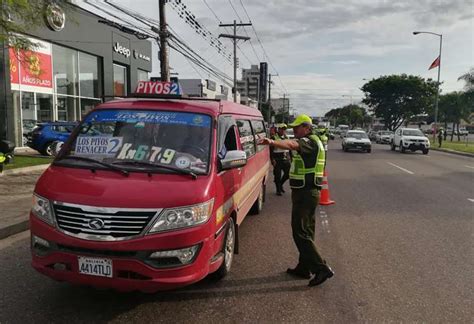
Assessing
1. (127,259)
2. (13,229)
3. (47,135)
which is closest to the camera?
(127,259)

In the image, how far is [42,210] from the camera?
12.2ft

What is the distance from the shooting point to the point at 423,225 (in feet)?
24.1

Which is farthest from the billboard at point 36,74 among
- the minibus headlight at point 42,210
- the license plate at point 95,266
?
the license plate at point 95,266

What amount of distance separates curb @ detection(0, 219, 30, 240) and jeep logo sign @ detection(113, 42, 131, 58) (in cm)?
2204

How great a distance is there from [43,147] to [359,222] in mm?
14057

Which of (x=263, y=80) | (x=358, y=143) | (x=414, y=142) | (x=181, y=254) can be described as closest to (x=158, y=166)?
(x=181, y=254)

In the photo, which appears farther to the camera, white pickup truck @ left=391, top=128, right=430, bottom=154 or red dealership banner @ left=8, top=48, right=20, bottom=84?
white pickup truck @ left=391, top=128, right=430, bottom=154

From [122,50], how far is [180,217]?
2652 centimetres

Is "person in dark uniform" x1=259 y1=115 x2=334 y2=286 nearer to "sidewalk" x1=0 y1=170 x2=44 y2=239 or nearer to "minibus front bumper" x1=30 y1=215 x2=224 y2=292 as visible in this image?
"minibus front bumper" x1=30 y1=215 x2=224 y2=292

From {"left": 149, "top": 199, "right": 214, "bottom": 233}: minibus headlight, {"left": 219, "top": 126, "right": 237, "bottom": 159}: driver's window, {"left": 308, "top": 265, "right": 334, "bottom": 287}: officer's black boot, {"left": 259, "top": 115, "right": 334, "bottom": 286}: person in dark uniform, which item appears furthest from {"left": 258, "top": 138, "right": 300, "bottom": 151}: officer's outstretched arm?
{"left": 308, "top": 265, "right": 334, "bottom": 287}: officer's black boot

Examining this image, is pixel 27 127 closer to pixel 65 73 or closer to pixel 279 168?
pixel 65 73

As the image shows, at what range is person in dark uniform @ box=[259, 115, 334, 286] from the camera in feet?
15.1

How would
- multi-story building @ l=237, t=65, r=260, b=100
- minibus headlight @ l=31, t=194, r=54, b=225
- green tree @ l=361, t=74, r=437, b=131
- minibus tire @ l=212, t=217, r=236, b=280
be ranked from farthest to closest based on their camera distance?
multi-story building @ l=237, t=65, r=260, b=100 → green tree @ l=361, t=74, r=437, b=131 → minibus tire @ l=212, t=217, r=236, b=280 → minibus headlight @ l=31, t=194, r=54, b=225

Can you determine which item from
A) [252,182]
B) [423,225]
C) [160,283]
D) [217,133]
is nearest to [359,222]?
[423,225]
